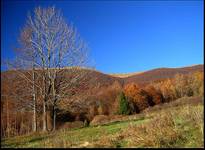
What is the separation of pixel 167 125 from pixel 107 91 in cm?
9091

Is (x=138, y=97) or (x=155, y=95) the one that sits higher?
(x=155, y=95)

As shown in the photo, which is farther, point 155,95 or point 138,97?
point 155,95

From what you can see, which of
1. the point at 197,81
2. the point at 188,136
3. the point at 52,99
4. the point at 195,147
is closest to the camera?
the point at 195,147

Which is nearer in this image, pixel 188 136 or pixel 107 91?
pixel 188 136

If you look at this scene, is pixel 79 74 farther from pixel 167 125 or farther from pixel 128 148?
pixel 128 148

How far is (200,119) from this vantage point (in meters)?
11.2

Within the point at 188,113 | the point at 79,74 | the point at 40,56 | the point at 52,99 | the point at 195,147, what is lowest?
the point at 195,147

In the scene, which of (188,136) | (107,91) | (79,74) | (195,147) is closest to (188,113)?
(188,136)

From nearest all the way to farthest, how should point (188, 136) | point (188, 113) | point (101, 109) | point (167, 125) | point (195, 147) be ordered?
point (195, 147) → point (188, 136) → point (167, 125) → point (188, 113) → point (101, 109)

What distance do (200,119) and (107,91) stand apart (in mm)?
90795

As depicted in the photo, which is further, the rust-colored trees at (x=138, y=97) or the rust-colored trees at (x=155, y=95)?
the rust-colored trees at (x=155, y=95)

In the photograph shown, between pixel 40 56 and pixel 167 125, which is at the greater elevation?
pixel 40 56

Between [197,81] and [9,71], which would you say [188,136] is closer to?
[9,71]

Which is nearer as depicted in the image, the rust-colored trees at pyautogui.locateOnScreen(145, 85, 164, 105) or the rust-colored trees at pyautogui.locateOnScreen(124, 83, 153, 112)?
the rust-colored trees at pyautogui.locateOnScreen(124, 83, 153, 112)
